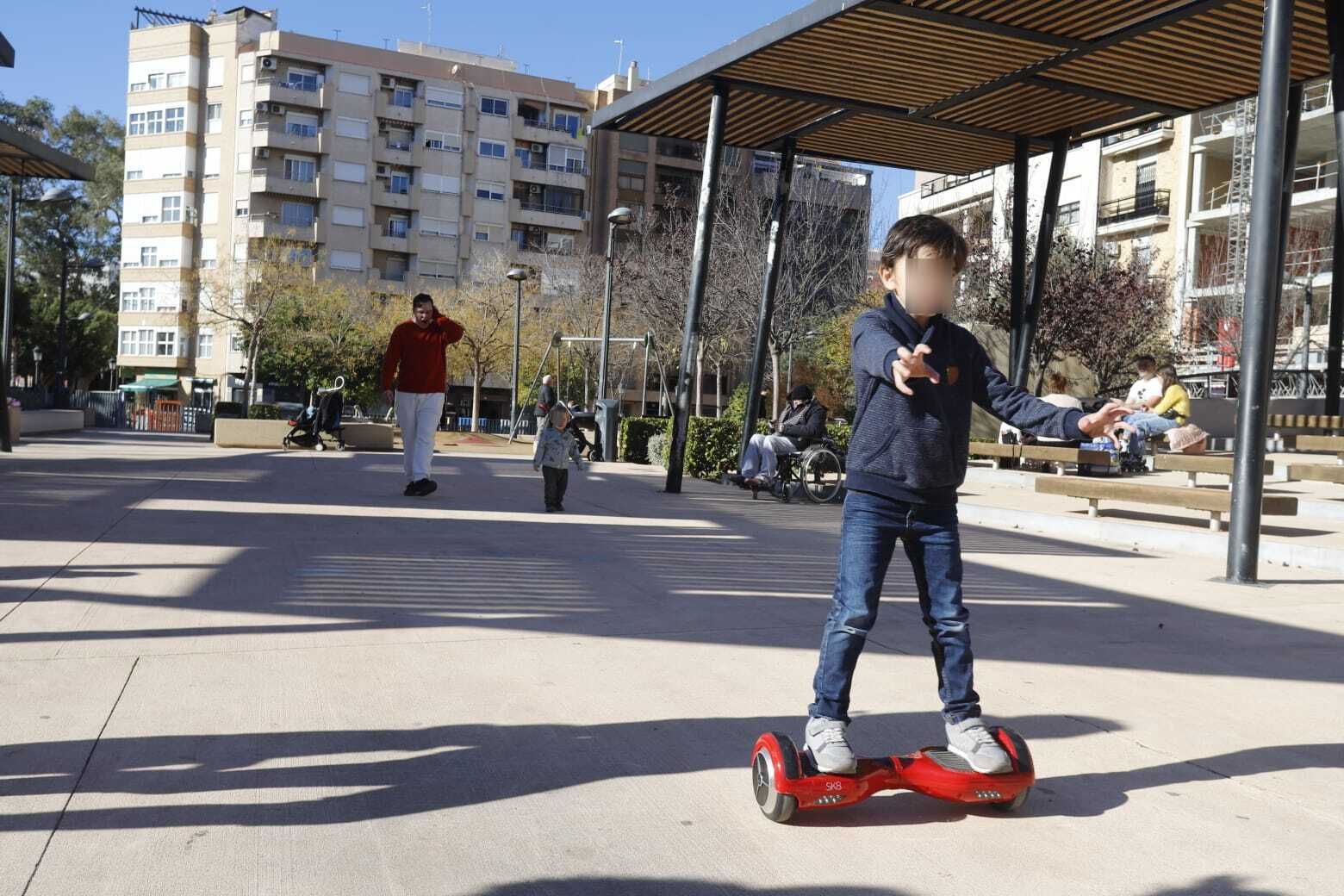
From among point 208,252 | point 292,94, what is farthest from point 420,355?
point 208,252

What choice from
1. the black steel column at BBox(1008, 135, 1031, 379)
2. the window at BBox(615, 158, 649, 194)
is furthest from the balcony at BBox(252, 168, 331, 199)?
the black steel column at BBox(1008, 135, 1031, 379)

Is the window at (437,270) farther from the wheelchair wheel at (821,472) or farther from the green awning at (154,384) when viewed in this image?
the wheelchair wheel at (821,472)

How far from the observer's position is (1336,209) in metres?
12.3

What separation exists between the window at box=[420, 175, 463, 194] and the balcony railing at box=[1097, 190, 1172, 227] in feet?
122

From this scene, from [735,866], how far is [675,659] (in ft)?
6.80

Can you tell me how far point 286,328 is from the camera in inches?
1988

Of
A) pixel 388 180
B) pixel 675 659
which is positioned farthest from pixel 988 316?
pixel 388 180

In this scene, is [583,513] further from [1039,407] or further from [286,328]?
[286,328]

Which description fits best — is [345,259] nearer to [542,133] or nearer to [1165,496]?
[542,133]

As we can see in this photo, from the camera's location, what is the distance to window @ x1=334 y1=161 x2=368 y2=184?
214ft

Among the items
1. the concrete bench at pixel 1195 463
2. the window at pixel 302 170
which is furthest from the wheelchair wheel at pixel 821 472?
the window at pixel 302 170

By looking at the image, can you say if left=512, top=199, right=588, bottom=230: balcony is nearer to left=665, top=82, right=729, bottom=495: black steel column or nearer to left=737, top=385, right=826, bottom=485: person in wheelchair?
left=665, top=82, right=729, bottom=495: black steel column

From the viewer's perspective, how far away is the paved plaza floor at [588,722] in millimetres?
2686

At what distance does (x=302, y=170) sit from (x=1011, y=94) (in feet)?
193
